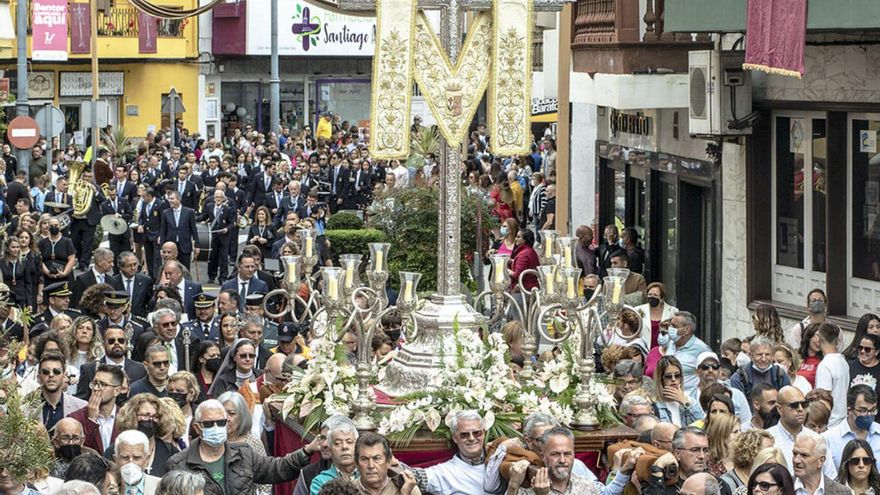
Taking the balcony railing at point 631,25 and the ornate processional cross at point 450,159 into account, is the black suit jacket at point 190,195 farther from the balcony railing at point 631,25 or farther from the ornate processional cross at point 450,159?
the ornate processional cross at point 450,159

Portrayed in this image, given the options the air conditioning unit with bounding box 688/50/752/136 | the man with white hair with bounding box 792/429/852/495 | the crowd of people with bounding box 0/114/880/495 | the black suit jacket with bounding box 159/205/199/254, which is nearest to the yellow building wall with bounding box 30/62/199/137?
the black suit jacket with bounding box 159/205/199/254

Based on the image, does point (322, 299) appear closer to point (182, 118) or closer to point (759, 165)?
point (759, 165)

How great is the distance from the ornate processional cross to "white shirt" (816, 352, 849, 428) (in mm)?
3395

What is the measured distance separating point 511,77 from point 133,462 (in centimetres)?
336

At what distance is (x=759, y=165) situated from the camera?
66.7 feet

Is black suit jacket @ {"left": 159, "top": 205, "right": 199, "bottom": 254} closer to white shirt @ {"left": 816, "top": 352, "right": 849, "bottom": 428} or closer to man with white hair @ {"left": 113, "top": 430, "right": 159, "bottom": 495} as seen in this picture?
white shirt @ {"left": 816, "top": 352, "right": 849, "bottom": 428}

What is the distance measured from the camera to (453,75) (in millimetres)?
11859

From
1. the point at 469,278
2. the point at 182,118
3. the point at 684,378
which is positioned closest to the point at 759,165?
the point at 469,278

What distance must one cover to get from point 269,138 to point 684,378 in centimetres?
3418

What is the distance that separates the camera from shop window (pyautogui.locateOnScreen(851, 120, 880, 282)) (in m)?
18.6

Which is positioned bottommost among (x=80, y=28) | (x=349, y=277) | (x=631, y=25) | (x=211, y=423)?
(x=211, y=423)

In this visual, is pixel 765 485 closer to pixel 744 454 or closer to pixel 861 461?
pixel 744 454

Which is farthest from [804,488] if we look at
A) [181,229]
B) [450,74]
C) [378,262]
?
[181,229]

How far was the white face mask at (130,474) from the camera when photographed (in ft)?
34.0
